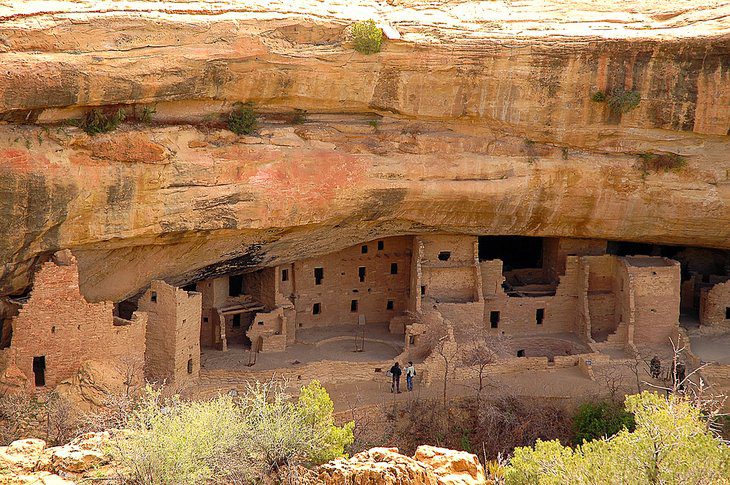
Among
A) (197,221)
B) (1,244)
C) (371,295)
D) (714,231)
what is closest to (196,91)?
(197,221)

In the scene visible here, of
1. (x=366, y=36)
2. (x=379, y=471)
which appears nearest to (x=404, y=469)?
(x=379, y=471)

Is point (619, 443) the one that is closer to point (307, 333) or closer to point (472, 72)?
point (472, 72)

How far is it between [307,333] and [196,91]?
7.87 m

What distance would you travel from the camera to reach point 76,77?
18094 millimetres

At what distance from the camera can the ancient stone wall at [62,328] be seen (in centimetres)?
1952

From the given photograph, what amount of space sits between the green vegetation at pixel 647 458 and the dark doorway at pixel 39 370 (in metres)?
9.32

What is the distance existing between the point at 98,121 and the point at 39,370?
16.3ft

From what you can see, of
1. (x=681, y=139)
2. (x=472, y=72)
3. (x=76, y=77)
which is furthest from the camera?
(x=681, y=139)

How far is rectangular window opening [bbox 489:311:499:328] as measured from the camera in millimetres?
25891

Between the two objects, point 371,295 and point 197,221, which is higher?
point 197,221

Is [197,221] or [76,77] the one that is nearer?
[76,77]

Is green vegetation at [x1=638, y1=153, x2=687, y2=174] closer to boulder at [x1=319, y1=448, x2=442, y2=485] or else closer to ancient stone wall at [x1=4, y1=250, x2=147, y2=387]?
boulder at [x1=319, y1=448, x2=442, y2=485]

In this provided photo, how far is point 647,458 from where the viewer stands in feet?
47.5

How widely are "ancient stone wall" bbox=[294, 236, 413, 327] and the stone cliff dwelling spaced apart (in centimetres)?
3
